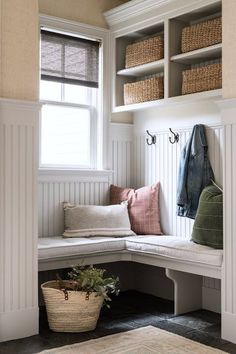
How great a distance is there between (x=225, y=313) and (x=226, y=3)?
214cm

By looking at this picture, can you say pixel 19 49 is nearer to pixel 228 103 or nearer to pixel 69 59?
pixel 69 59

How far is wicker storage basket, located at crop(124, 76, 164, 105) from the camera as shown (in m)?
4.38

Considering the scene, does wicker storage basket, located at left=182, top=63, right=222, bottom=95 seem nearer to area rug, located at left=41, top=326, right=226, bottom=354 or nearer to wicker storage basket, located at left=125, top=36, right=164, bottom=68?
wicker storage basket, located at left=125, top=36, right=164, bottom=68

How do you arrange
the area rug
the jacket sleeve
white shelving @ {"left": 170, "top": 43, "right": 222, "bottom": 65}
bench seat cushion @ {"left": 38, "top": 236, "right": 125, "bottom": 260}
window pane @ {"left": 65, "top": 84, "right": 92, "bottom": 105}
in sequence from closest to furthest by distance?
the area rug < bench seat cushion @ {"left": 38, "top": 236, "right": 125, "bottom": 260} < white shelving @ {"left": 170, "top": 43, "right": 222, "bottom": 65} < the jacket sleeve < window pane @ {"left": 65, "top": 84, "right": 92, "bottom": 105}

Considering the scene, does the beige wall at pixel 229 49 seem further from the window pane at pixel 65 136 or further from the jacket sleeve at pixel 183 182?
the window pane at pixel 65 136

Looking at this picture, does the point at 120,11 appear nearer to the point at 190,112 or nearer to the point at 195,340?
the point at 190,112

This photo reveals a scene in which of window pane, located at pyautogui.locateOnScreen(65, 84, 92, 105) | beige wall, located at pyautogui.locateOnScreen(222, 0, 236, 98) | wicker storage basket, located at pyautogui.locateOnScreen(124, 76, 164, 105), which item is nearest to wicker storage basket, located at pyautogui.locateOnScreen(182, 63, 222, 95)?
wicker storage basket, located at pyautogui.locateOnScreen(124, 76, 164, 105)

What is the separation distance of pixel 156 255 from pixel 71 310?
0.89m

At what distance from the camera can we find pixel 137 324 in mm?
3736

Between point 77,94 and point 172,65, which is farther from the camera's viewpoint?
point 77,94

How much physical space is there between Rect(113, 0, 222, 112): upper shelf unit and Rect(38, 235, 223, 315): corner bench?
1.24 metres

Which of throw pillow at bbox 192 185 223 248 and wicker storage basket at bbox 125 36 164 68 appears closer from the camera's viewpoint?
Result: throw pillow at bbox 192 185 223 248

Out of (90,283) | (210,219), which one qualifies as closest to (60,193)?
(90,283)

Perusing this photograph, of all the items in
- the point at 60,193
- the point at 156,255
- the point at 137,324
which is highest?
the point at 60,193
